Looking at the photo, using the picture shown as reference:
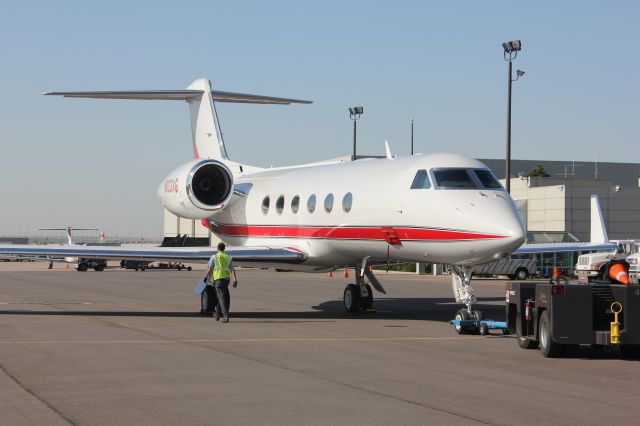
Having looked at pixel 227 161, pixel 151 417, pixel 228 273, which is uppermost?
pixel 227 161

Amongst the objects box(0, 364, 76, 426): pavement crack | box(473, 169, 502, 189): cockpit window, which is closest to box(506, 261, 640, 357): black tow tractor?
box(473, 169, 502, 189): cockpit window

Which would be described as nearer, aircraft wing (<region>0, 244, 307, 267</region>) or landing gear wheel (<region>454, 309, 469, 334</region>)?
landing gear wheel (<region>454, 309, 469, 334</region>)

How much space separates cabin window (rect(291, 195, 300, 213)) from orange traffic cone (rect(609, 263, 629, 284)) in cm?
1006

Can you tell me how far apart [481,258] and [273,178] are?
917cm

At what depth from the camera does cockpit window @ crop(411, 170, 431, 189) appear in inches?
750

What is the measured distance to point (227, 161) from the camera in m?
29.1

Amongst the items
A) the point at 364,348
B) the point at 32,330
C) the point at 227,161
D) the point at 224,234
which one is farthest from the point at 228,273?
the point at 227,161

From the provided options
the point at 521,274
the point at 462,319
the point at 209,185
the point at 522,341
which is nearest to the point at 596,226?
the point at 521,274

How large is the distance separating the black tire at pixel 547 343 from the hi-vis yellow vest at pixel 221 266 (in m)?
7.47

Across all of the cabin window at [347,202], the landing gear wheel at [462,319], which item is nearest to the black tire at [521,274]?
the cabin window at [347,202]

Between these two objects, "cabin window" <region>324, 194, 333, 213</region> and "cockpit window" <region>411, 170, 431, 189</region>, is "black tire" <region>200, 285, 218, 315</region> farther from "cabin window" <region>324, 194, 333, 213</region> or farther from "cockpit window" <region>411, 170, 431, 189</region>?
"cockpit window" <region>411, 170, 431, 189</region>

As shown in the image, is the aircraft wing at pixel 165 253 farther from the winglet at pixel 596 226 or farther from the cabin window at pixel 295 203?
the winglet at pixel 596 226

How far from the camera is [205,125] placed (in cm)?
2958

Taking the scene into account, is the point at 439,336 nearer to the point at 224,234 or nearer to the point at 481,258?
the point at 481,258
